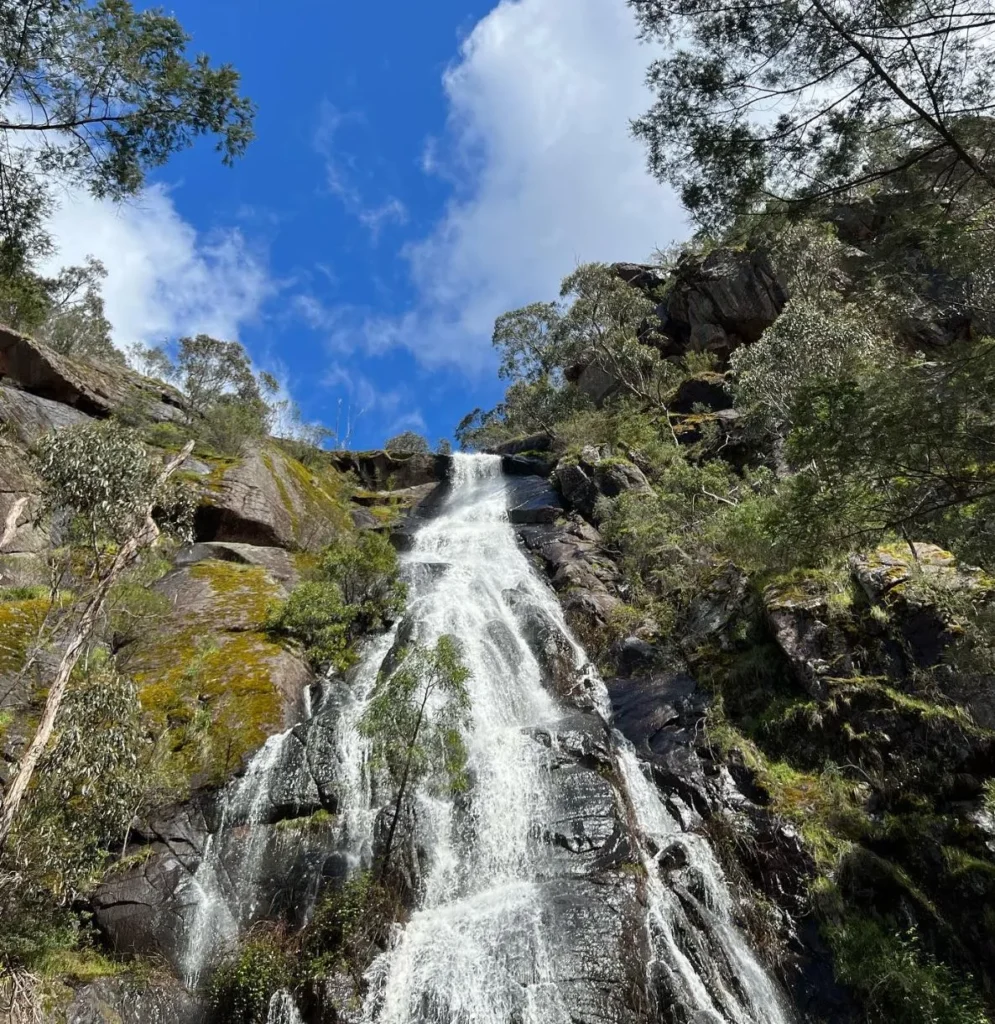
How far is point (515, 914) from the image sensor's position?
33.5 feet

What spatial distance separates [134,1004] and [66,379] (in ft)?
80.0

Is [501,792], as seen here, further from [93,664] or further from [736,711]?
[93,664]

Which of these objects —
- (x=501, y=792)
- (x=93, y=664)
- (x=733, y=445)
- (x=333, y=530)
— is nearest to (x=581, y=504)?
(x=733, y=445)

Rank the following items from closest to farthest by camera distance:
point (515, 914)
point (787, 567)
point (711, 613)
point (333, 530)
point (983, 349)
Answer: point (983, 349) → point (515, 914) → point (787, 567) → point (711, 613) → point (333, 530)

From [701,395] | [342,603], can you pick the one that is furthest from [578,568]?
[701,395]

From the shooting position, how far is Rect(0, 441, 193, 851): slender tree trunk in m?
7.29

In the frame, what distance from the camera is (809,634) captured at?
1388cm

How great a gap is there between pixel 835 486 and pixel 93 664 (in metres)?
Answer: 15.2

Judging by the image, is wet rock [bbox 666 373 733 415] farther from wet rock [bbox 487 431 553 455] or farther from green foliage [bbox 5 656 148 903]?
green foliage [bbox 5 656 148 903]

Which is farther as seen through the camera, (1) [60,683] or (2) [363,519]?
(2) [363,519]

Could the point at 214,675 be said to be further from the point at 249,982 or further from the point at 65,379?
the point at 65,379

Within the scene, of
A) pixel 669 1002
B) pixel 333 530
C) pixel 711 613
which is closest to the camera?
pixel 669 1002

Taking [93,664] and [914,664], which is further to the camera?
[93,664]

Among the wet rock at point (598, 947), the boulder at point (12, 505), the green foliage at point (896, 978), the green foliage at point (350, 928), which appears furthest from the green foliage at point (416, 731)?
the boulder at point (12, 505)
